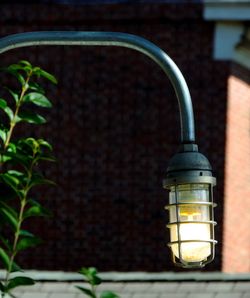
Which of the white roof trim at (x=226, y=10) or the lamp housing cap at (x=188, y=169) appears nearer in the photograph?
the lamp housing cap at (x=188, y=169)

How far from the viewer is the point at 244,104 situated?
25.0 metres

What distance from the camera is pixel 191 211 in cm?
1011

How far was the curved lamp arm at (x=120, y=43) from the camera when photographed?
10.1 m

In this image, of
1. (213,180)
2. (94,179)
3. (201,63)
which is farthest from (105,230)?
(213,180)

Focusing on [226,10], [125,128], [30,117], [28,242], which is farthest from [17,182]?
[125,128]

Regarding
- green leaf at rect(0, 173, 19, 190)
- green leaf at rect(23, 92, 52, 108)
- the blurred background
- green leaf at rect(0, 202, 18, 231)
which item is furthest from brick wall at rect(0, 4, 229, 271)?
green leaf at rect(0, 202, 18, 231)

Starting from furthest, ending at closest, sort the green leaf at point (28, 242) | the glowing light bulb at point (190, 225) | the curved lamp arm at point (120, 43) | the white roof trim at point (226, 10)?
the white roof trim at point (226, 10) → the green leaf at point (28, 242) → the curved lamp arm at point (120, 43) → the glowing light bulb at point (190, 225)

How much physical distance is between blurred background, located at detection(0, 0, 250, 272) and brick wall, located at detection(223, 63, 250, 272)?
0.8 inches

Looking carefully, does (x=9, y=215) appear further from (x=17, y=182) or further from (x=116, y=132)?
(x=116, y=132)

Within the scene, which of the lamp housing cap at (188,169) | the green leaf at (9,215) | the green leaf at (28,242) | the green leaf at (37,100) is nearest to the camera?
the lamp housing cap at (188,169)

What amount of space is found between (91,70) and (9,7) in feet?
4.58

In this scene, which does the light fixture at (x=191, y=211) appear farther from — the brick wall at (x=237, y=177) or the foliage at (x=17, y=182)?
the brick wall at (x=237, y=177)

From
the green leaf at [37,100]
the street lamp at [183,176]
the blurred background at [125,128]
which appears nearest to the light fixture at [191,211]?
the street lamp at [183,176]

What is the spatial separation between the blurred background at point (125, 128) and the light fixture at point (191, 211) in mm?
13894
